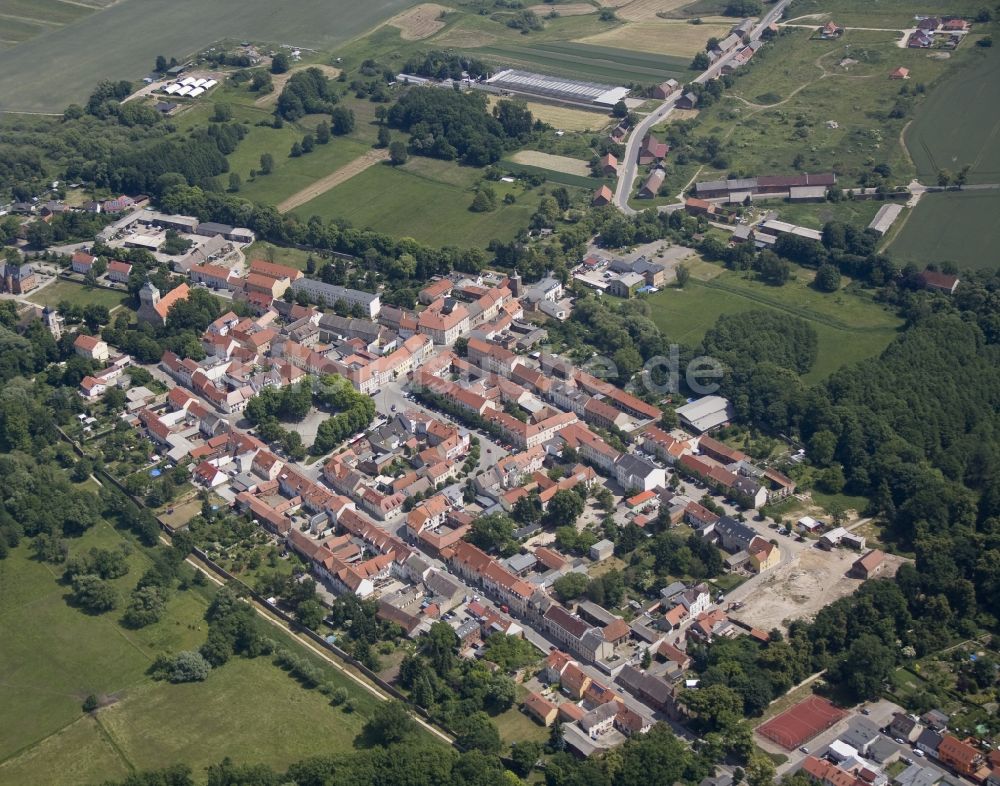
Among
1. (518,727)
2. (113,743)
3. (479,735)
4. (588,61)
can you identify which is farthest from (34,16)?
(479,735)

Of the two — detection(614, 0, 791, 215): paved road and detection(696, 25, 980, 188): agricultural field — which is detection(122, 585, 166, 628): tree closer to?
detection(614, 0, 791, 215): paved road

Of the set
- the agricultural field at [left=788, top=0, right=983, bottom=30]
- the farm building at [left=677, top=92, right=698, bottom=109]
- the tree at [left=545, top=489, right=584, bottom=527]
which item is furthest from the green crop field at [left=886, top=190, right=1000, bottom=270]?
the agricultural field at [left=788, top=0, right=983, bottom=30]

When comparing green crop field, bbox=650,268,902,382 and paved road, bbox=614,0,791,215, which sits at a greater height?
paved road, bbox=614,0,791,215

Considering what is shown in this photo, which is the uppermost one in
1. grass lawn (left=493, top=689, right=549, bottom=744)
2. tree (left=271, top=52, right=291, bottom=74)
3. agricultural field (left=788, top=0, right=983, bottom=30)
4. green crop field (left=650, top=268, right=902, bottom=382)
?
agricultural field (left=788, top=0, right=983, bottom=30)

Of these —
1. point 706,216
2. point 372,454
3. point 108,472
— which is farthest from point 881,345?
point 108,472

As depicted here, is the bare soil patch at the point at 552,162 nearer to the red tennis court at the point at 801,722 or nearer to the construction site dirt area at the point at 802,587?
the construction site dirt area at the point at 802,587

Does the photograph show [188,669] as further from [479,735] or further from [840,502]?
[840,502]

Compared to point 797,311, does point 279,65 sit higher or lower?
higher
